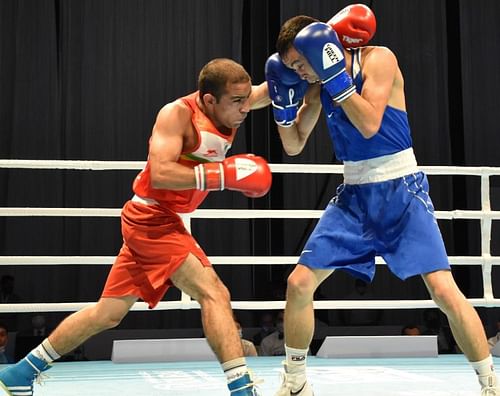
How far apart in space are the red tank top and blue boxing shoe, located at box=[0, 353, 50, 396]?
697 mm

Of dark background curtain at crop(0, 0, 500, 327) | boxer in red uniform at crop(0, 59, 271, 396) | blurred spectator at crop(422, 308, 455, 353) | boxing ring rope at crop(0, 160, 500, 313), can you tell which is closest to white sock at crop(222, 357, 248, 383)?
boxer in red uniform at crop(0, 59, 271, 396)

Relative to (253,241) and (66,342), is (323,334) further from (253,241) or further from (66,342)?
(66,342)

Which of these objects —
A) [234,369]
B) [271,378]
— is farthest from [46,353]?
[271,378]

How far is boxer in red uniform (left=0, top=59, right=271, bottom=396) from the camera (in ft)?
7.79

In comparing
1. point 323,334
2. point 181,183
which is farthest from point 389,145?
point 323,334

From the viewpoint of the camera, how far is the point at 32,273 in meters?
7.11

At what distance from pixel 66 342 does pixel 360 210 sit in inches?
45.1

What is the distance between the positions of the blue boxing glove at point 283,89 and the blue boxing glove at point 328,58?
29 cm

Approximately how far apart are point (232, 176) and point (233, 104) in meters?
0.28

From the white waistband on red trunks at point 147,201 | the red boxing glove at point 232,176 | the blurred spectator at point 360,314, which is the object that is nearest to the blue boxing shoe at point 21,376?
the white waistband on red trunks at point 147,201

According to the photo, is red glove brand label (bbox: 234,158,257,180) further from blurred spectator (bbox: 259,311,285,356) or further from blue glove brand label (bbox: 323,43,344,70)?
blurred spectator (bbox: 259,311,285,356)

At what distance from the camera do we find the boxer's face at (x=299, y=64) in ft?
8.68

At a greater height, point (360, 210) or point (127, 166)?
point (127, 166)

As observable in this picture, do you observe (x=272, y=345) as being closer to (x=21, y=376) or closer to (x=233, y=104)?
(x=21, y=376)
